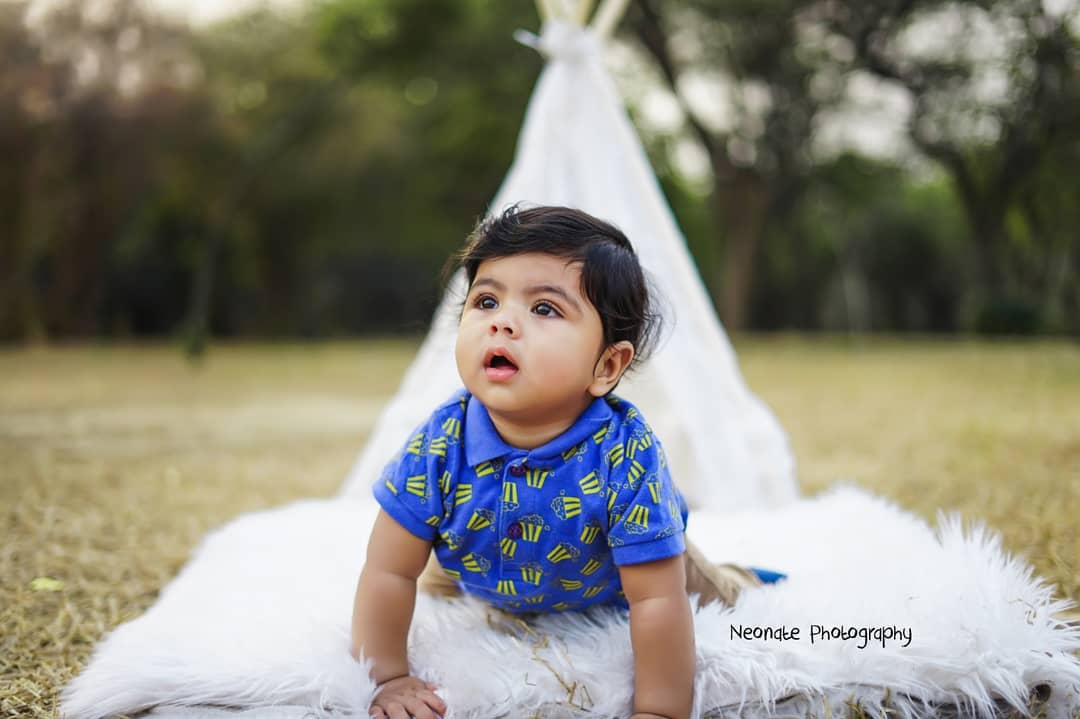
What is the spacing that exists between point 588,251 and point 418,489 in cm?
37

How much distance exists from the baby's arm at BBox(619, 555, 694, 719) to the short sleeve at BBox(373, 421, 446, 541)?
0.82ft

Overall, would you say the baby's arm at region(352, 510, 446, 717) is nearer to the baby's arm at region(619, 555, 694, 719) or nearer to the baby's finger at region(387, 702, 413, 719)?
the baby's finger at region(387, 702, 413, 719)

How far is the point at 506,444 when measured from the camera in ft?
3.75

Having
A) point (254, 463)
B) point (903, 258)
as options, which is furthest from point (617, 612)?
point (903, 258)

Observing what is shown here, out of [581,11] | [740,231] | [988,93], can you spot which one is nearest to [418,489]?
[581,11]

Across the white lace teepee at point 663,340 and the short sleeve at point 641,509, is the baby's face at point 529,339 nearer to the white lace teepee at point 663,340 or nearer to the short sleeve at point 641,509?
the short sleeve at point 641,509

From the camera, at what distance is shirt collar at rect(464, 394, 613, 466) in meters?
1.12

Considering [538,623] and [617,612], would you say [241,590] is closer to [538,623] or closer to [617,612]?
[538,623]

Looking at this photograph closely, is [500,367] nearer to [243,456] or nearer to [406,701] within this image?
[406,701]

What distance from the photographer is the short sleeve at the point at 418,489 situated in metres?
1.14

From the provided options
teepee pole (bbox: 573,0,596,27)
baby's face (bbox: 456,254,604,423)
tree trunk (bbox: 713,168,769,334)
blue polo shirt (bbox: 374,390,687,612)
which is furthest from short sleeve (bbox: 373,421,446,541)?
tree trunk (bbox: 713,168,769,334)

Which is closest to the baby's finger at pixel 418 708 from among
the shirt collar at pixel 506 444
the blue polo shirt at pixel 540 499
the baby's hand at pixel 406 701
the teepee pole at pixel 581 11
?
the baby's hand at pixel 406 701

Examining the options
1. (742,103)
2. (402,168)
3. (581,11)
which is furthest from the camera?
(402,168)

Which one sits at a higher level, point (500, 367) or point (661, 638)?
point (500, 367)
